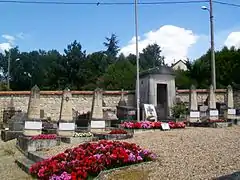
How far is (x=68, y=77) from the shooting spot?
176 ft

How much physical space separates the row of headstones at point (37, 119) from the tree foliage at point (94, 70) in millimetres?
21450

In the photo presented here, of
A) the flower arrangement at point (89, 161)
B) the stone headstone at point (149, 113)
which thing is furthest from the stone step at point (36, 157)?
the stone headstone at point (149, 113)

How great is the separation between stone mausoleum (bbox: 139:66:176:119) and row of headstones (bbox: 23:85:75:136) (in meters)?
10.2

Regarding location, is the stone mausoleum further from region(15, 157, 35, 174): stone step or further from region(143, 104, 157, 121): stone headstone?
region(15, 157, 35, 174): stone step

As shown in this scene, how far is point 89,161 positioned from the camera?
299 inches

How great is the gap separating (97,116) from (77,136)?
2684mm

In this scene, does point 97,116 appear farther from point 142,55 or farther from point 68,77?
point 142,55

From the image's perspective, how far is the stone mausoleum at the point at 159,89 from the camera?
84.6ft

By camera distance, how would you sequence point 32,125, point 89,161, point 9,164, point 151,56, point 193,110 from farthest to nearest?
1. point 151,56
2. point 193,110
3. point 32,125
4. point 9,164
5. point 89,161

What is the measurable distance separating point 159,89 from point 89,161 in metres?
19.8

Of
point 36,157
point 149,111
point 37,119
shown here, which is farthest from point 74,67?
point 36,157

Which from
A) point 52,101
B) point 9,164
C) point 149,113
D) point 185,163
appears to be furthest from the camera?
point 52,101

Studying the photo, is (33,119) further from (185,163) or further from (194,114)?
(194,114)

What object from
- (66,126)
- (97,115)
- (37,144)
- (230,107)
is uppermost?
(230,107)
